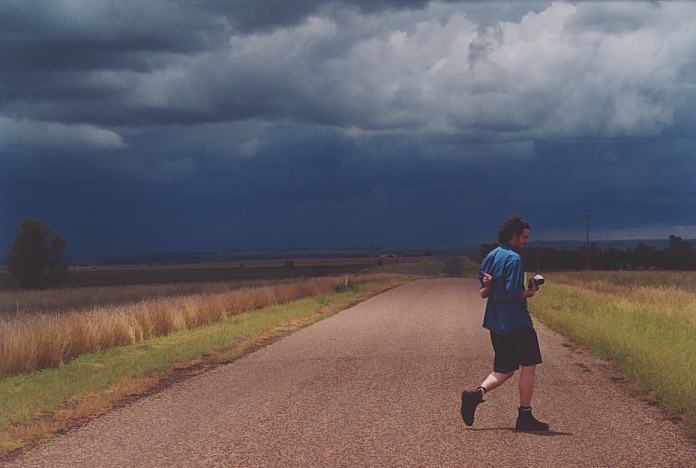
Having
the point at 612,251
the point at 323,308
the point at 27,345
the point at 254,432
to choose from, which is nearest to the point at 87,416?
the point at 254,432

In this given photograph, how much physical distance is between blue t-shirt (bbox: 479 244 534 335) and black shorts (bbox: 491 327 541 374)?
85 mm

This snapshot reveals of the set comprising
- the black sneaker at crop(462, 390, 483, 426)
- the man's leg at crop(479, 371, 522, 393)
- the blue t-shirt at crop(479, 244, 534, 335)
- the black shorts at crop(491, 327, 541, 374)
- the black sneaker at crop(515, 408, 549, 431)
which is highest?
the blue t-shirt at crop(479, 244, 534, 335)

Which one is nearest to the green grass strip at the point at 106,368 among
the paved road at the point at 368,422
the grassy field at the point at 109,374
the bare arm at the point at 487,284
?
the grassy field at the point at 109,374

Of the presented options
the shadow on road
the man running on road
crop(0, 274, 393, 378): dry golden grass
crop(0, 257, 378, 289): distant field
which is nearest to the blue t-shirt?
the man running on road

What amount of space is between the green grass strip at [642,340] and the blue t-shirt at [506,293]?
2.31 meters

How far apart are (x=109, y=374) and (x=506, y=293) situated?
7.05m

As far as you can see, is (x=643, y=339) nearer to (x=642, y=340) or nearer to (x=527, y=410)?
(x=642, y=340)

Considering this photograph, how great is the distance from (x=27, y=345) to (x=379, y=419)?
8.23 meters

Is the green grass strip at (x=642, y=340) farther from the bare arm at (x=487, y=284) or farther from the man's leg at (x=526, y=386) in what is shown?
the bare arm at (x=487, y=284)

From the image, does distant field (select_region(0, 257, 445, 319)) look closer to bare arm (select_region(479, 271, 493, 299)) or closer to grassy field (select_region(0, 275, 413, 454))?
grassy field (select_region(0, 275, 413, 454))

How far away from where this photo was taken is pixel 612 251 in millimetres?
125625

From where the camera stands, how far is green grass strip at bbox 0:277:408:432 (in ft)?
30.2

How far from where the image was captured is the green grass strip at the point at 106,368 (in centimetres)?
921

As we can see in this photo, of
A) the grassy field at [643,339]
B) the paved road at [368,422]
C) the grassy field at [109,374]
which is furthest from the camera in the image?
the grassy field at [643,339]
